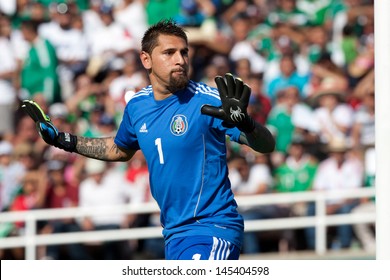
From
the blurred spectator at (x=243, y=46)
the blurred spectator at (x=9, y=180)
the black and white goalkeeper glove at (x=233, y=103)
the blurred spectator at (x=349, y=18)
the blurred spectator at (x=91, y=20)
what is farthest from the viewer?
the blurred spectator at (x=91, y=20)

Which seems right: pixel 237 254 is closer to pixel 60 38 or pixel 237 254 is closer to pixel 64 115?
pixel 64 115

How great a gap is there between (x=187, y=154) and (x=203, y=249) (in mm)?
633

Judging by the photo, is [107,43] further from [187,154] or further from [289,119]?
[187,154]

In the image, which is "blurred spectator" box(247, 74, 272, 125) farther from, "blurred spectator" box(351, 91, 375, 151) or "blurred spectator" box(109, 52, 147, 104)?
"blurred spectator" box(109, 52, 147, 104)

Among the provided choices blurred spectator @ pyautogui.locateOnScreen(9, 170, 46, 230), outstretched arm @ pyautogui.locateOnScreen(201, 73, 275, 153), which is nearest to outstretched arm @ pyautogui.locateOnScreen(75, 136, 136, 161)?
outstretched arm @ pyautogui.locateOnScreen(201, 73, 275, 153)

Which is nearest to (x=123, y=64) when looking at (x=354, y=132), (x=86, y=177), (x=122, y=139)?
(x=86, y=177)

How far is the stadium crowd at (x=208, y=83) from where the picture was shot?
1352 centimetres

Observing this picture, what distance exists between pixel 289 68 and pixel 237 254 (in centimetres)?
807

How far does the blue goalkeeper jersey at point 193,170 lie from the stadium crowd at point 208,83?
6263 millimetres

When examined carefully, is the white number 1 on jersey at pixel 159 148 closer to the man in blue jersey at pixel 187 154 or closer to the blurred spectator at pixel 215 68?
the man in blue jersey at pixel 187 154

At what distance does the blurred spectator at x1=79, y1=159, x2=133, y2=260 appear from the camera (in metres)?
13.4

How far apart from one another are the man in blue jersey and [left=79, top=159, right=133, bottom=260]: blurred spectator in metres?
6.20

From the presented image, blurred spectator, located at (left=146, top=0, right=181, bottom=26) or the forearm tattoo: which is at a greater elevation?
blurred spectator, located at (left=146, top=0, right=181, bottom=26)

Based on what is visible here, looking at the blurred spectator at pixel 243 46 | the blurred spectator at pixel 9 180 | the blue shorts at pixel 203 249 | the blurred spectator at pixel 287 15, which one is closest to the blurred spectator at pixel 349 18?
the blurred spectator at pixel 287 15
